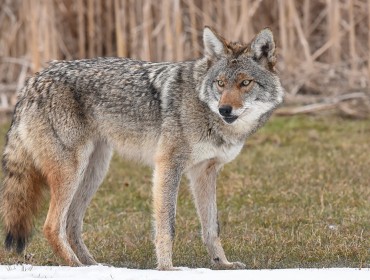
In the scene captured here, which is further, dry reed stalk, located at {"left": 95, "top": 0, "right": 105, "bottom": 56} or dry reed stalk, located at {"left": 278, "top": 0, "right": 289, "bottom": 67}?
dry reed stalk, located at {"left": 95, "top": 0, "right": 105, "bottom": 56}

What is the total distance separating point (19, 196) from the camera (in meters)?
6.23

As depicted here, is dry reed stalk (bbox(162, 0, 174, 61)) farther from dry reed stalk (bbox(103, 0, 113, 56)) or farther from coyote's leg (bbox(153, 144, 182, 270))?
coyote's leg (bbox(153, 144, 182, 270))

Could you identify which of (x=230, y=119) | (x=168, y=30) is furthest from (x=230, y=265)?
(x=168, y=30)

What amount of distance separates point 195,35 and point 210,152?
28.3 ft

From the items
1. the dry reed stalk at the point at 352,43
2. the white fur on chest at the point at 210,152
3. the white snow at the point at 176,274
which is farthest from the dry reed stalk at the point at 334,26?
the white snow at the point at 176,274

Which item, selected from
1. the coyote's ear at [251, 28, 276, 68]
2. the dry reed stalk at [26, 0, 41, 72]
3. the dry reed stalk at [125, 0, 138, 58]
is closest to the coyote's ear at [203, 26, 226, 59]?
the coyote's ear at [251, 28, 276, 68]

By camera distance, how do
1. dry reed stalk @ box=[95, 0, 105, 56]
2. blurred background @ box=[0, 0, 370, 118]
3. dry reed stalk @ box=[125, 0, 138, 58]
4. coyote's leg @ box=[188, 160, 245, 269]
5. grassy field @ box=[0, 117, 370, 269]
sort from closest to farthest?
coyote's leg @ box=[188, 160, 245, 269], grassy field @ box=[0, 117, 370, 269], blurred background @ box=[0, 0, 370, 118], dry reed stalk @ box=[125, 0, 138, 58], dry reed stalk @ box=[95, 0, 105, 56]

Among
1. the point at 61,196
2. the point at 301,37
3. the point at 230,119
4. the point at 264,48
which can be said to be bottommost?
the point at 301,37

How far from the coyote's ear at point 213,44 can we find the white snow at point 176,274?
1.45 meters

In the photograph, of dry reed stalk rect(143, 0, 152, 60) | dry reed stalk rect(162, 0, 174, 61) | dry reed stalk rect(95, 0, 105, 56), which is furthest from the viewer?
dry reed stalk rect(95, 0, 105, 56)

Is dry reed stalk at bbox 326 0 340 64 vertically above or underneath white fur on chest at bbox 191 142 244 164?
underneath

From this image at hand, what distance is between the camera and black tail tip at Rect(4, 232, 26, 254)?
241 inches

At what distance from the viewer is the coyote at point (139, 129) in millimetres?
6008

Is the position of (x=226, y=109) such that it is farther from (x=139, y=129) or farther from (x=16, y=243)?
(x=16, y=243)
